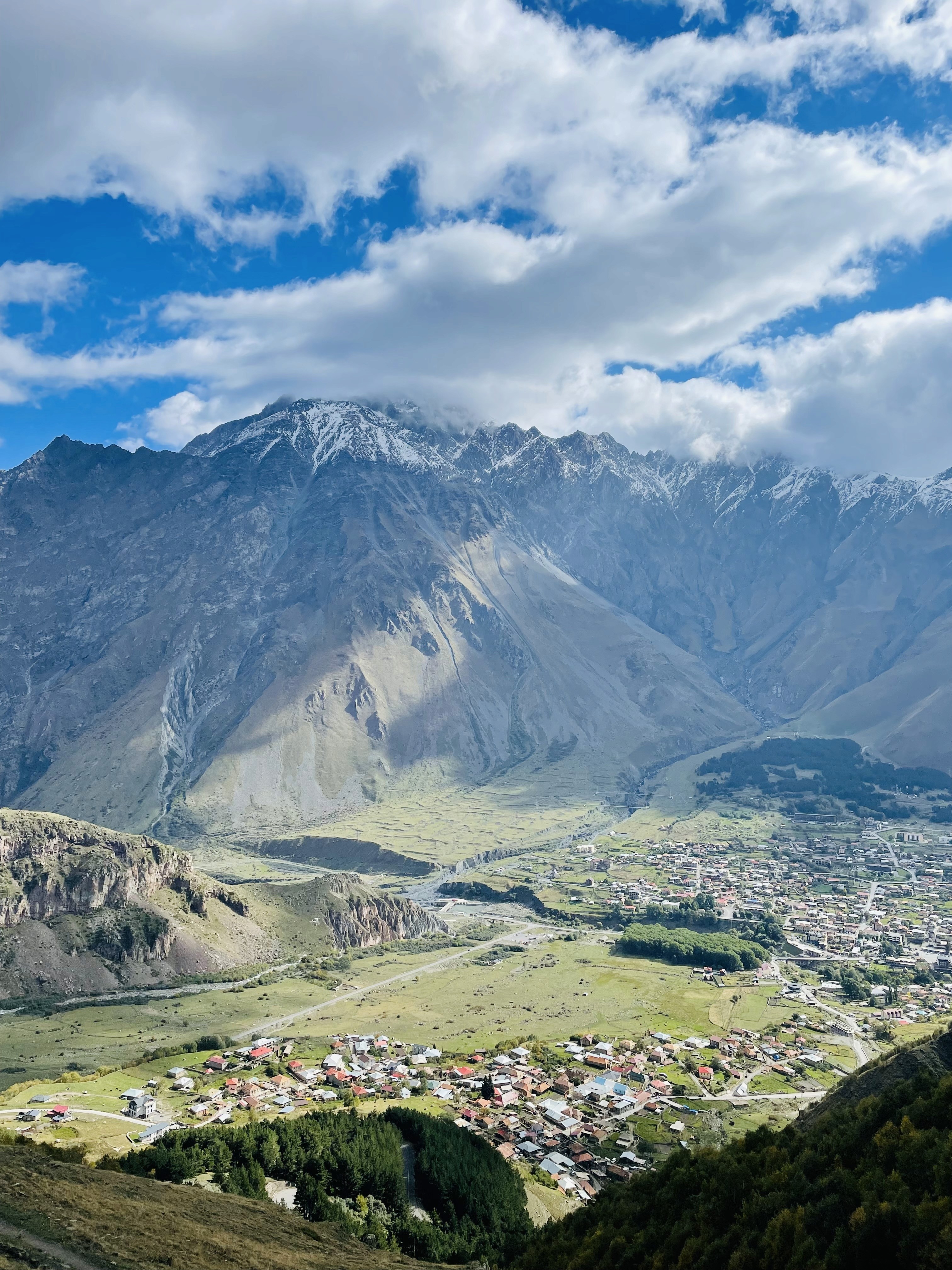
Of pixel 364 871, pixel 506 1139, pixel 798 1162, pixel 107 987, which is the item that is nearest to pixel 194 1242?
pixel 798 1162

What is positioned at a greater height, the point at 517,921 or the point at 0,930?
the point at 0,930

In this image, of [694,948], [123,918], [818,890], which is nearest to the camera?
[123,918]

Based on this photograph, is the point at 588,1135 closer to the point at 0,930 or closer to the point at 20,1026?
the point at 20,1026

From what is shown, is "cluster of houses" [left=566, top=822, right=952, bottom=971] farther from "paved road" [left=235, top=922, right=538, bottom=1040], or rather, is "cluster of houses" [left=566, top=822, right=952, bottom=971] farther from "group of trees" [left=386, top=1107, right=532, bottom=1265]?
"group of trees" [left=386, top=1107, right=532, bottom=1265]

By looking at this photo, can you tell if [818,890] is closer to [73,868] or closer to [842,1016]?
[842,1016]

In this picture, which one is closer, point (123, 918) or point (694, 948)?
point (123, 918)

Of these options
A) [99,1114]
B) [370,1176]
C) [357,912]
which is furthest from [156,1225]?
[357,912]

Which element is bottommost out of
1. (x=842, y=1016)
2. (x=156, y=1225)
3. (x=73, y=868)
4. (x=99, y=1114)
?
(x=842, y=1016)

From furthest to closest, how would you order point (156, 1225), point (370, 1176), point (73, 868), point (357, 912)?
point (357, 912), point (73, 868), point (370, 1176), point (156, 1225)
